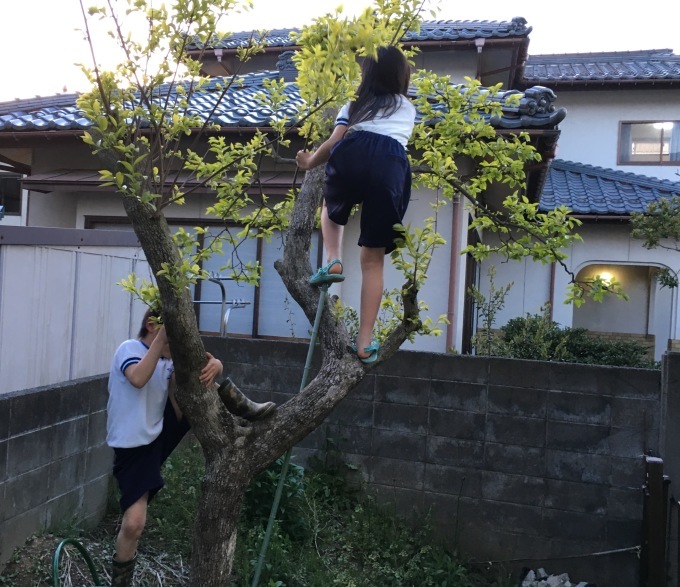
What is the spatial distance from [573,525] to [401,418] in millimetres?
1387

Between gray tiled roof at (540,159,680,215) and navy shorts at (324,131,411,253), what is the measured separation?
904cm

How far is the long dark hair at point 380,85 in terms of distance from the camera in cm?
282

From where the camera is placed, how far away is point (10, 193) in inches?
540

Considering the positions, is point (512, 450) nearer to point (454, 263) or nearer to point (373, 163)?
point (454, 263)

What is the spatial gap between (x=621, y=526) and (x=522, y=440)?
2.77 feet

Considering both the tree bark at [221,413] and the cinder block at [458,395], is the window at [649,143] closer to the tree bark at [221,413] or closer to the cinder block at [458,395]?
the cinder block at [458,395]

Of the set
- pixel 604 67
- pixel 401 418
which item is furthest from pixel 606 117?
pixel 401 418

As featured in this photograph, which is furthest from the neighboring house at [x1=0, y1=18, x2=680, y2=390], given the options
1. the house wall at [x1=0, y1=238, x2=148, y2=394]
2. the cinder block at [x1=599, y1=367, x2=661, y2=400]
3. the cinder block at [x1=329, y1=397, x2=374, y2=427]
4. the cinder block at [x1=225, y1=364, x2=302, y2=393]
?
the cinder block at [x1=599, y1=367, x2=661, y2=400]

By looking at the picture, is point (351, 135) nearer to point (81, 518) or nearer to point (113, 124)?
point (113, 124)

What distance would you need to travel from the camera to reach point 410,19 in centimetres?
326

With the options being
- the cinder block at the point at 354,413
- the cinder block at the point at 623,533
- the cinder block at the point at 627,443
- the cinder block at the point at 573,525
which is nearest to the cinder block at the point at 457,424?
the cinder block at the point at 354,413

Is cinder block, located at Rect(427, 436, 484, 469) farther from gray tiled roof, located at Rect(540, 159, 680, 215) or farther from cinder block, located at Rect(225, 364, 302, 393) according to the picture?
gray tiled roof, located at Rect(540, 159, 680, 215)

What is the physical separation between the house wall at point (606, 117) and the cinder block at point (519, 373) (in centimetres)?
1195

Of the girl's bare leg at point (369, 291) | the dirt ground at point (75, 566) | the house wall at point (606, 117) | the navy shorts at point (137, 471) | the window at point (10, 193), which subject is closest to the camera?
the girl's bare leg at point (369, 291)
